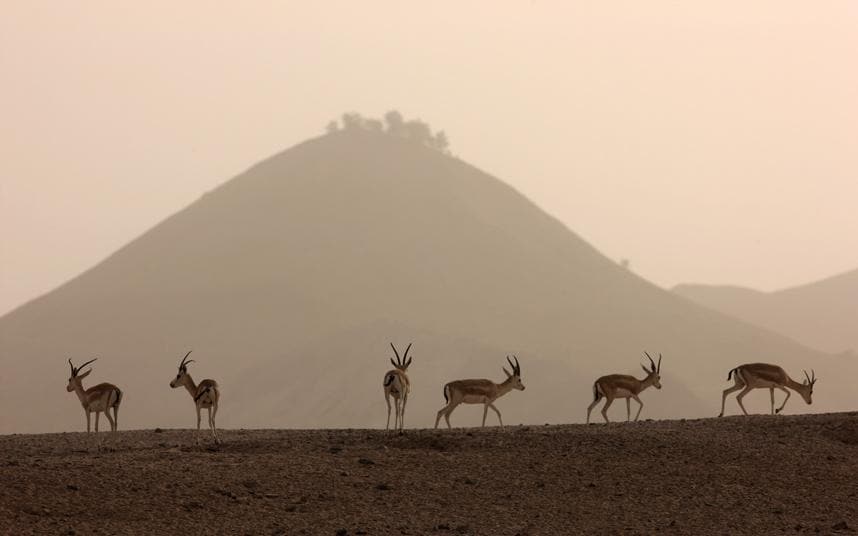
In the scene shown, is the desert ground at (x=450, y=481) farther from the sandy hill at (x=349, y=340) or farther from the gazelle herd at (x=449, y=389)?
the sandy hill at (x=349, y=340)

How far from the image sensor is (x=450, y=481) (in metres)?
26.4

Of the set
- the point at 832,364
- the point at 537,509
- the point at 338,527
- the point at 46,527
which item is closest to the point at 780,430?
the point at 537,509

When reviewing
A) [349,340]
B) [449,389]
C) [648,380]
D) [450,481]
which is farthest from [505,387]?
[349,340]

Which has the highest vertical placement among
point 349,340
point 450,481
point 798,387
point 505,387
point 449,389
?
point 349,340

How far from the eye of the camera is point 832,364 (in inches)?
7254

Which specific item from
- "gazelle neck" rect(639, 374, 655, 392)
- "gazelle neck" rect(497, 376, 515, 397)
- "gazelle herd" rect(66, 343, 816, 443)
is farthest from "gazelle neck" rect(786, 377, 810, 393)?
"gazelle neck" rect(497, 376, 515, 397)

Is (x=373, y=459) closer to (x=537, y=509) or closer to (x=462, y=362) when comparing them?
(x=537, y=509)

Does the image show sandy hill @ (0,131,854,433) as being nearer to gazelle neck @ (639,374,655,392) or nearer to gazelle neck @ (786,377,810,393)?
gazelle neck @ (786,377,810,393)

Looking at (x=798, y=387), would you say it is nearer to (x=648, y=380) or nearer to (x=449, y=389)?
(x=648, y=380)

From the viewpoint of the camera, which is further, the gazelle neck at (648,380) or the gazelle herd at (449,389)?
the gazelle neck at (648,380)

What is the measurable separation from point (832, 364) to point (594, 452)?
534 ft

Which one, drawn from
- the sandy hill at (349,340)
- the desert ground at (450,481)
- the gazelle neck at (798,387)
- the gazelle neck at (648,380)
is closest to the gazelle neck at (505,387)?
the gazelle neck at (648,380)

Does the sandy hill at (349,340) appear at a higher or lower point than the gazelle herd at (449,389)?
higher

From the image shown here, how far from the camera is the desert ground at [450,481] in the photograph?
77.6ft
